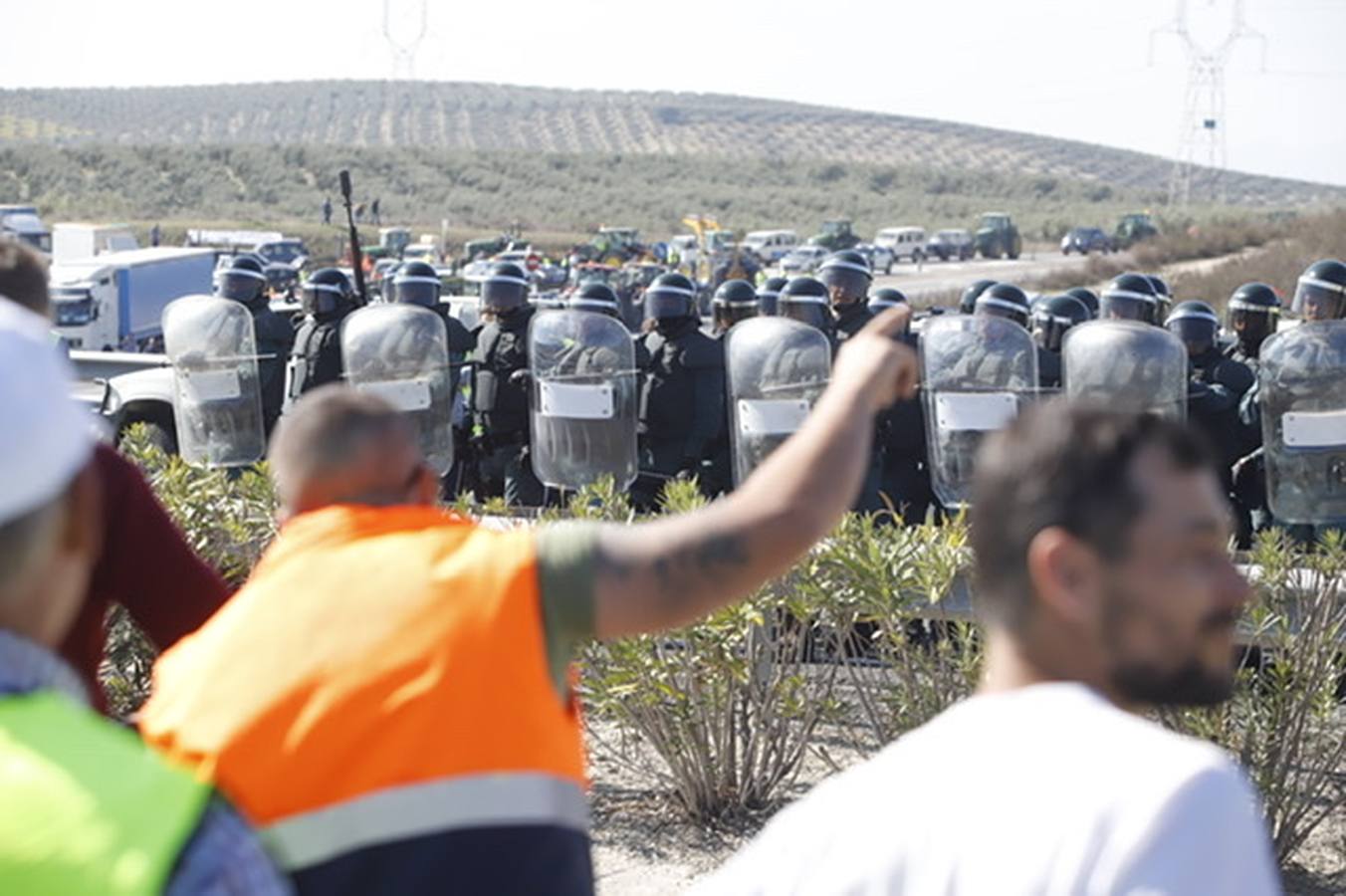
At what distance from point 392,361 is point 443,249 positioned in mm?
42549

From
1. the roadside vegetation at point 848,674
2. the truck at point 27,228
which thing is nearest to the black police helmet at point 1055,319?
the roadside vegetation at point 848,674

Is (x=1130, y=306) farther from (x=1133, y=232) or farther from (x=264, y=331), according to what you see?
(x=1133, y=232)

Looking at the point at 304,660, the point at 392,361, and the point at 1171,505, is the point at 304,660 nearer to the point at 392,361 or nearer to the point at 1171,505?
the point at 1171,505

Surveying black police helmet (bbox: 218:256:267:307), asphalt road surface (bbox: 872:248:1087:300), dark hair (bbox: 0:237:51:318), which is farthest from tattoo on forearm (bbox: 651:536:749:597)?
asphalt road surface (bbox: 872:248:1087:300)

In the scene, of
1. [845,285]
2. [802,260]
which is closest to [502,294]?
[845,285]

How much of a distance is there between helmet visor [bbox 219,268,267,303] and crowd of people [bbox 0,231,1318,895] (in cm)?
958

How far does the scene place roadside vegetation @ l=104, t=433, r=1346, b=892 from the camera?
538cm

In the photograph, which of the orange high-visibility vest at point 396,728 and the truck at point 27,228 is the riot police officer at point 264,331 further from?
the truck at point 27,228

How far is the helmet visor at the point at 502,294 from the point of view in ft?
36.6

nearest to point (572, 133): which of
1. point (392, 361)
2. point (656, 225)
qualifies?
point (656, 225)

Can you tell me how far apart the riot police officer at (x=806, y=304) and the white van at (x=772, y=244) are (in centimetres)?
4524

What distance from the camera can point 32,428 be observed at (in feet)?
5.65

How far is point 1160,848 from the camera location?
5.50 ft

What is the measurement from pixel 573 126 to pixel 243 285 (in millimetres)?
129347
